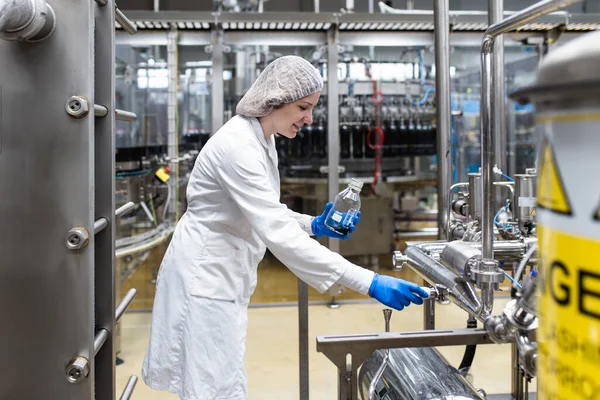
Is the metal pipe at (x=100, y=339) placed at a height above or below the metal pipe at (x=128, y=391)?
above

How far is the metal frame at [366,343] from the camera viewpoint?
118cm

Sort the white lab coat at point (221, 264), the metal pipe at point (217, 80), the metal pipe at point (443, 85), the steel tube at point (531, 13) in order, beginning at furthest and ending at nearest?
the metal pipe at point (217, 80), the metal pipe at point (443, 85), the white lab coat at point (221, 264), the steel tube at point (531, 13)

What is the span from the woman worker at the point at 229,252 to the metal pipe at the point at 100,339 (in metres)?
0.49

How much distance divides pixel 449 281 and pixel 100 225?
2.70 feet

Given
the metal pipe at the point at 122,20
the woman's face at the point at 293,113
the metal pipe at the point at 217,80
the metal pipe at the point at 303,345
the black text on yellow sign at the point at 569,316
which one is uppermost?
the metal pipe at the point at 217,80

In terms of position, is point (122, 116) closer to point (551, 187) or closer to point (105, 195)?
point (105, 195)

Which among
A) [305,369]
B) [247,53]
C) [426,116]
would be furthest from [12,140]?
[426,116]

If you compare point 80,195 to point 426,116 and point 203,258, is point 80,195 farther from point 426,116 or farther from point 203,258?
point 426,116

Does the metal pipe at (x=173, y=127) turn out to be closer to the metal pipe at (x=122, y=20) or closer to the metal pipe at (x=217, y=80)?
the metal pipe at (x=217, y=80)

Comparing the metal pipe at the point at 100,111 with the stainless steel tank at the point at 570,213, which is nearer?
the stainless steel tank at the point at 570,213

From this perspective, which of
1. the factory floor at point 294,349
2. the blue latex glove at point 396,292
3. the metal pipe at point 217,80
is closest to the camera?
the blue latex glove at point 396,292

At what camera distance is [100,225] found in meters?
1.00

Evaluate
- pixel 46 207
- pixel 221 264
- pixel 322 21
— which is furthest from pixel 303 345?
pixel 322 21

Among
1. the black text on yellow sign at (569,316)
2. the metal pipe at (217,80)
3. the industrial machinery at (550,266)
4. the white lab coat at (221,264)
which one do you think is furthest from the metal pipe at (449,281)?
the metal pipe at (217,80)
